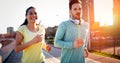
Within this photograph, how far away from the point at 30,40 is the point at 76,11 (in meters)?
1.14

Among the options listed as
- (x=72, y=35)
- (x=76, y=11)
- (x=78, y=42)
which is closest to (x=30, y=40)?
(x=72, y=35)

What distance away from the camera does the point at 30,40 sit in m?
5.45

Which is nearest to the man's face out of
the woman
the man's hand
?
the man's hand

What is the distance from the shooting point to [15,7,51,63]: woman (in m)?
5.43

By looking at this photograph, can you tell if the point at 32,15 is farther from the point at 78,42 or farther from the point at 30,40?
the point at 78,42

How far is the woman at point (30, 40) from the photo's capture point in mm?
5434

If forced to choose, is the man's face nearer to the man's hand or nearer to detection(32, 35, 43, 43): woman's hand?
the man's hand

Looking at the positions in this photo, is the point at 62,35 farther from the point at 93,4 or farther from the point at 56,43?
the point at 93,4

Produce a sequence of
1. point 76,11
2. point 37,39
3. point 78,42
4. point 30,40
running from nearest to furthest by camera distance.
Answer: point 78,42 < point 76,11 < point 37,39 < point 30,40

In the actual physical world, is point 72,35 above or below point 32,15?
below

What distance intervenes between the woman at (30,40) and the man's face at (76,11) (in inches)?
33.7

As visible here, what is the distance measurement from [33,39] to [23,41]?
40 cm

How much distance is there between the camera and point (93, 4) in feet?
287

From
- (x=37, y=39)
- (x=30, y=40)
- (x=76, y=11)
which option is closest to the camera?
(x=76, y=11)
